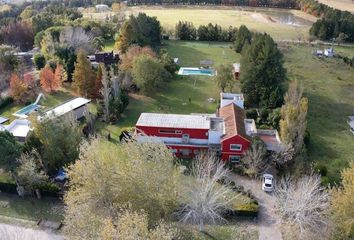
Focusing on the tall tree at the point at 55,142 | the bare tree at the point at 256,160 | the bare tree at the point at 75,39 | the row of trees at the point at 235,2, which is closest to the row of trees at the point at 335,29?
the row of trees at the point at 235,2

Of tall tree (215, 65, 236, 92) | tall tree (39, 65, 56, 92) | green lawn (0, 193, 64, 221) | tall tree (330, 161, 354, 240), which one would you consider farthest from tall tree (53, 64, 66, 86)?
tall tree (330, 161, 354, 240)

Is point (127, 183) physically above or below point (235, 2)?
below

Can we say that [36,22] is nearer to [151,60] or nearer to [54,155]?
[151,60]

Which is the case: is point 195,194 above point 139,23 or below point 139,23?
below

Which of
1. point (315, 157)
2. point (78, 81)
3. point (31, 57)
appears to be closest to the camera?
point (315, 157)

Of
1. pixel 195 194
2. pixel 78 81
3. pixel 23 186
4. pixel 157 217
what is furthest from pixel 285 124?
pixel 78 81

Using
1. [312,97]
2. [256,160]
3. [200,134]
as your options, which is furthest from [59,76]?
[312,97]

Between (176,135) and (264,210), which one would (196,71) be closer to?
(176,135)
